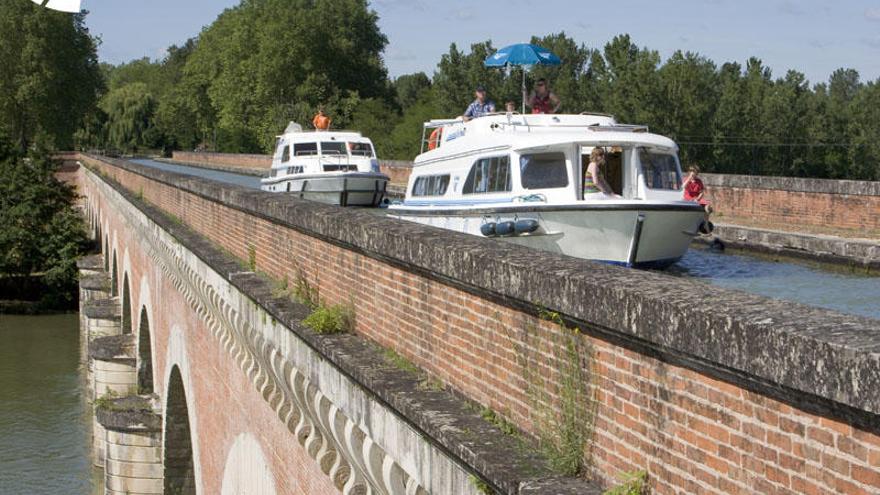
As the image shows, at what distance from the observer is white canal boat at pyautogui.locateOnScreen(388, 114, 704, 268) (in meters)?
11.6

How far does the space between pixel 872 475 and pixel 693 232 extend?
9433mm

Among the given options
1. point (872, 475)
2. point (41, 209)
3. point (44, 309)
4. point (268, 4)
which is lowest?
point (44, 309)

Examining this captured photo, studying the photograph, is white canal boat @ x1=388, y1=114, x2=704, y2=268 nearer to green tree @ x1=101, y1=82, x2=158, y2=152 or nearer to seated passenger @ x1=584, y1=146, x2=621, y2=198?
seated passenger @ x1=584, y1=146, x2=621, y2=198

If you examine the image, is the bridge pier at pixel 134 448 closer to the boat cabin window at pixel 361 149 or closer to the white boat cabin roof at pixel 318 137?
the white boat cabin roof at pixel 318 137

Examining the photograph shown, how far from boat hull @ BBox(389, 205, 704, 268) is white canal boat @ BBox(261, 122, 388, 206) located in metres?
13.7

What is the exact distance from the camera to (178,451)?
808 inches

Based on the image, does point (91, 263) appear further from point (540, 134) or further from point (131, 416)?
point (540, 134)

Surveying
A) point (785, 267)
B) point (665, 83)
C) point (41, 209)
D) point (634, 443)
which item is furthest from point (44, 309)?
point (634, 443)

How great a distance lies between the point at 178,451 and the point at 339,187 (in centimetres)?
721

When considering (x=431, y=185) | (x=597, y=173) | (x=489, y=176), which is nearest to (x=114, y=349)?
(x=431, y=185)

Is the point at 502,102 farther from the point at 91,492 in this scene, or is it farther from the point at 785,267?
the point at 785,267

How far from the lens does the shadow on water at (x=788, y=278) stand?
9688 mm

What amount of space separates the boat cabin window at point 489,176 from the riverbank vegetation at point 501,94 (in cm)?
3595

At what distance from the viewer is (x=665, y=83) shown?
50.3 metres
